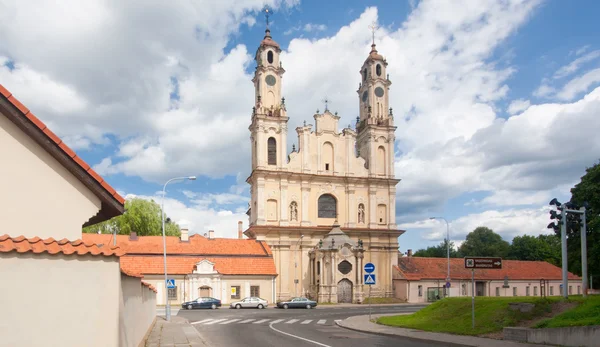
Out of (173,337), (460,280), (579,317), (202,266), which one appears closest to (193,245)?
(202,266)

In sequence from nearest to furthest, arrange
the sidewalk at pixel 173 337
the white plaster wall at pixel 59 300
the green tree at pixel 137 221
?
the white plaster wall at pixel 59 300, the sidewalk at pixel 173 337, the green tree at pixel 137 221

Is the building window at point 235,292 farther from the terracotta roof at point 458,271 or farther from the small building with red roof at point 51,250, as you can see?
the small building with red roof at point 51,250

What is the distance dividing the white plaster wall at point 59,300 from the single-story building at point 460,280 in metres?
57.3

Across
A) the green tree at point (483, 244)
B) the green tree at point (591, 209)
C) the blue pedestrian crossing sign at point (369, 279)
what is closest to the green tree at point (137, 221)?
the blue pedestrian crossing sign at point (369, 279)

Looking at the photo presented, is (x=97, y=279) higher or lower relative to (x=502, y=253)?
higher

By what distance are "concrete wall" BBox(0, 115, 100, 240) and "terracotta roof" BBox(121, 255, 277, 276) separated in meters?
42.8

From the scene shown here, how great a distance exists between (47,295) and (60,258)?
60 cm

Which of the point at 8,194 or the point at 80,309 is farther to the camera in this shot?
the point at 8,194

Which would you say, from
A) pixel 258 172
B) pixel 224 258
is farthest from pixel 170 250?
pixel 258 172

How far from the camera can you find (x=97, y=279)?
→ 8891mm

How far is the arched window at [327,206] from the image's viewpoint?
219ft

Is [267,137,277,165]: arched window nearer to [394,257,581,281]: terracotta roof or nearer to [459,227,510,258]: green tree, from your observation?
[394,257,581,281]: terracotta roof

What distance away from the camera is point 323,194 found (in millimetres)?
66812

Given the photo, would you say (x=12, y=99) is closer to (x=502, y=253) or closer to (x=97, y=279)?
(x=97, y=279)
